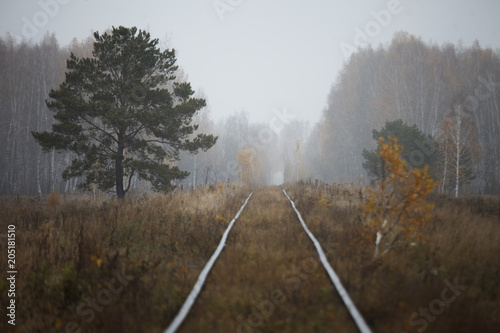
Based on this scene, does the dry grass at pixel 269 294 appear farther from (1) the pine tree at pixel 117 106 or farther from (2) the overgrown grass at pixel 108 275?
(1) the pine tree at pixel 117 106

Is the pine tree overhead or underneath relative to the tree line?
underneath

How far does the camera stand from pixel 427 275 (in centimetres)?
338

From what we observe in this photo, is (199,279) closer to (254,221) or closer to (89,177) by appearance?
(254,221)

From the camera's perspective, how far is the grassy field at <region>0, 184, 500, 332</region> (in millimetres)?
2490

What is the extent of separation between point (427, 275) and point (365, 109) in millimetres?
36046

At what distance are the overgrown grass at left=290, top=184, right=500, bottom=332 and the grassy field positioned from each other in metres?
0.01

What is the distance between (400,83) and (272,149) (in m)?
43.8

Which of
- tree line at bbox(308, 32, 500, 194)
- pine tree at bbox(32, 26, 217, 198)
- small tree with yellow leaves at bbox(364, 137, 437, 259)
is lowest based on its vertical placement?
small tree with yellow leaves at bbox(364, 137, 437, 259)

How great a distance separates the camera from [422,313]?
2.54 meters

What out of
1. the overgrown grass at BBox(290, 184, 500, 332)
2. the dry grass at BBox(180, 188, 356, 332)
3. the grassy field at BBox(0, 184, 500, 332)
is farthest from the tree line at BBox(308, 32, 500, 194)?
the dry grass at BBox(180, 188, 356, 332)

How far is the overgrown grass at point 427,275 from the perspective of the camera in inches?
96.9

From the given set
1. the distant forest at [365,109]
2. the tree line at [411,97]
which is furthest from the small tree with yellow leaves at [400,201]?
the tree line at [411,97]

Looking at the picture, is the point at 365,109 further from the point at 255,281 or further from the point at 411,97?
the point at 255,281

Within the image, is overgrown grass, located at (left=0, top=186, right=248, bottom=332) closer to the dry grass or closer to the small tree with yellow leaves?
the dry grass
